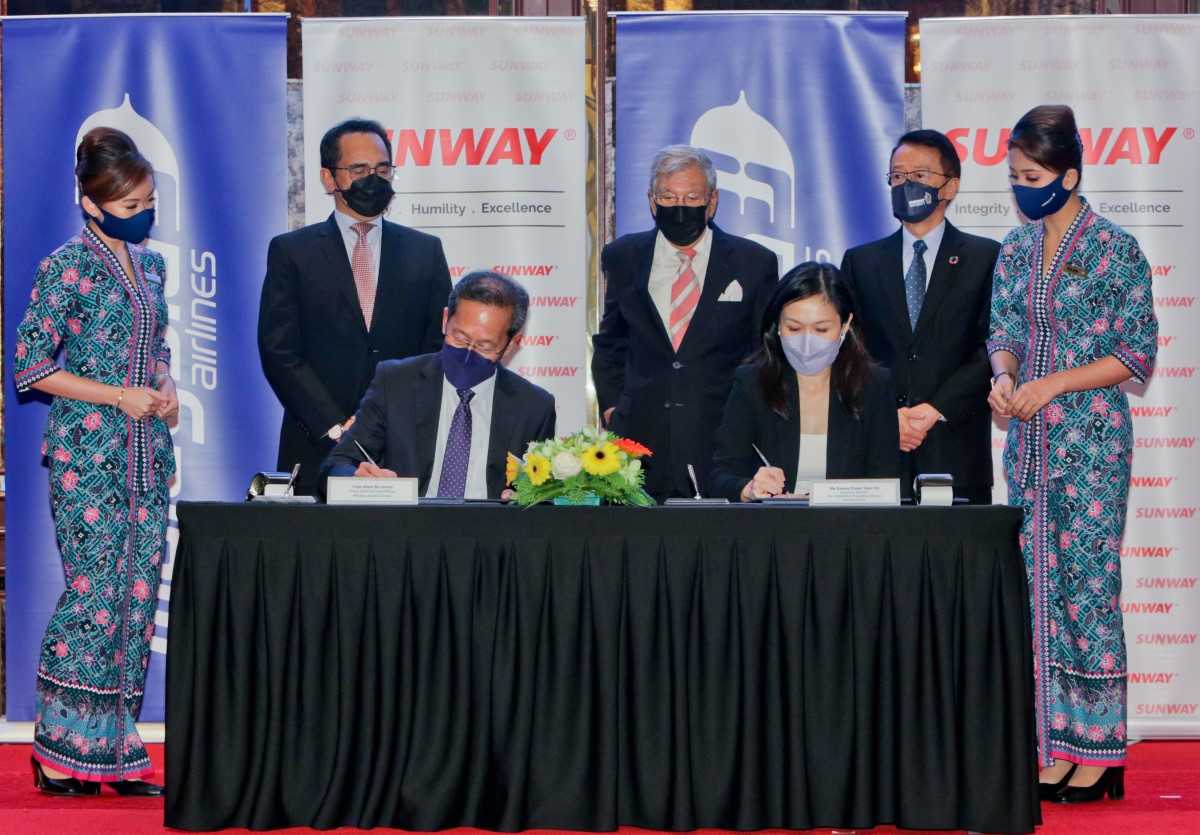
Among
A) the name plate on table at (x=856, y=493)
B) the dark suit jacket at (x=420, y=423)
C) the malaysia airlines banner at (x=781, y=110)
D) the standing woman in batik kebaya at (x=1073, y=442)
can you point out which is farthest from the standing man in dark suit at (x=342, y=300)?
the standing woman in batik kebaya at (x=1073, y=442)

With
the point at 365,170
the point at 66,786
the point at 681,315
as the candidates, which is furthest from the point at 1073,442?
the point at 66,786

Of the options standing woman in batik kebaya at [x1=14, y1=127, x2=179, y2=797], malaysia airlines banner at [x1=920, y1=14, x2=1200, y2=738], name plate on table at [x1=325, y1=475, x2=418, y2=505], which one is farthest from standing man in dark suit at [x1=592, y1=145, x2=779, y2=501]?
standing woman in batik kebaya at [x1=14, y1=127, x2=179, y2=797]

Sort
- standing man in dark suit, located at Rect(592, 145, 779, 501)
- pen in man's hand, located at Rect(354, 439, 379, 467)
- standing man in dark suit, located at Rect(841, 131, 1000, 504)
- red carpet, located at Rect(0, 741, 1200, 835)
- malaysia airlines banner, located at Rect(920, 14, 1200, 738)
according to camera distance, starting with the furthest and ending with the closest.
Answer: malaysia airlines banner, located at Rect(920, 14, 1200, 738)
standing man in dark suit, located at Rect(592, 145, 779, 501)
standing man in dark suit, located at Rect(841, 131, 1000, 504)
pen in man's hand, located at Rect(354, 439, 379, 467)
red carpet, located at Rect(0, 741, 1200, 835)

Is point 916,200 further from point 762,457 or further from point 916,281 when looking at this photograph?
point 762,457

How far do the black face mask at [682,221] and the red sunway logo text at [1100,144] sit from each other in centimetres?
118

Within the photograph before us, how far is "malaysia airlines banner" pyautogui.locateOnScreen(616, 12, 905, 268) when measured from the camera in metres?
5.10

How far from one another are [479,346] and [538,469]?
78 centimetres

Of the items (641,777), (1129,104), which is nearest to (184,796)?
(641,777)

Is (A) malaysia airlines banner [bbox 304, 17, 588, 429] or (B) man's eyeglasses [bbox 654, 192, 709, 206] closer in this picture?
(B) man's eyeglasses [bbox 654, 192, 709, 206]

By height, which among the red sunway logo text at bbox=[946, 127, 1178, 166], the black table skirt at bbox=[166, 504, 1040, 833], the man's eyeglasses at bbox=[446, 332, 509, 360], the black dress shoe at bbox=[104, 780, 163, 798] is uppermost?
the red sunway logo text at bbox=[946, 127, 1178, 166]

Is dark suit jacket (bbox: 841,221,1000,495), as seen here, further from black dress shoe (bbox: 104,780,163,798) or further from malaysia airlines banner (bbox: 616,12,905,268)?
black dress shoe (bbox: 104,780,163,798)

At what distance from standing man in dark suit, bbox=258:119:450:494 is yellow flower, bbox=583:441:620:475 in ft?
5.29

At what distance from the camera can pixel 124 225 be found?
3932mm

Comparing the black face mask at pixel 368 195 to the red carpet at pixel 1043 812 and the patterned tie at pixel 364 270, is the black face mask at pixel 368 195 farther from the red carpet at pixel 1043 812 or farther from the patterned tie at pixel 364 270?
the red carpet at pixel 1043 812
